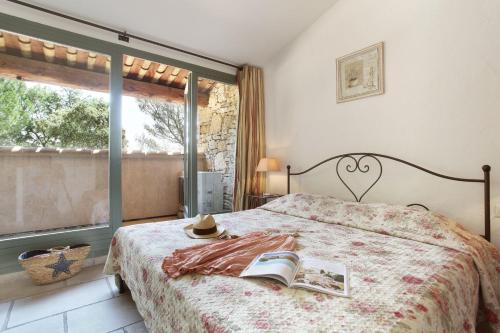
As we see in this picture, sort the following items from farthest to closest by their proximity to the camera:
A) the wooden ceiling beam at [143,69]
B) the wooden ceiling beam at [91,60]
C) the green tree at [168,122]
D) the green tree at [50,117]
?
the green tree at [168,122], the wooden ceiling beam at [143,69], the wooden ceiling beam at [91,60], the green tree at [50,117]

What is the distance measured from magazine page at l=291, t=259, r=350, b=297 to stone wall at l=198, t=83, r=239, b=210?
2.46 m

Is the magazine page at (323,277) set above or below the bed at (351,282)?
above

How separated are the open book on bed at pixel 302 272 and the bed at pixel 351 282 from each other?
0.10 ft

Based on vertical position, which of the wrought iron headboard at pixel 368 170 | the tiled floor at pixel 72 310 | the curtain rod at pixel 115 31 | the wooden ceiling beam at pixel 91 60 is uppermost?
the curtain rod at pixel 115 31

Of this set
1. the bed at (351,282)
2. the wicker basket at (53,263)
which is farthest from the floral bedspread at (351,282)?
the wicker basket at (53,263)

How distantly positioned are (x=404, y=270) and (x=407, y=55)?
75.1 inches

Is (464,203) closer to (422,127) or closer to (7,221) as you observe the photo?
(422,127)

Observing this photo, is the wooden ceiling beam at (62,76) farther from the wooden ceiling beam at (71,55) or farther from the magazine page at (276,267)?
Result: the magazine page at (276,267)

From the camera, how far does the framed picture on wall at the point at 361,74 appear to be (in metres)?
2.44

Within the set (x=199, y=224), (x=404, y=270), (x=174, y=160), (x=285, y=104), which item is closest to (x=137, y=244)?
(x=199, y=224)

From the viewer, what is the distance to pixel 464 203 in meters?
1.95

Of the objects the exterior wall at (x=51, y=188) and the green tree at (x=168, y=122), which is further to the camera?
the green tree at (x=168, y=122)

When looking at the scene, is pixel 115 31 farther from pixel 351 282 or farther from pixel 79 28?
pixel 351 282

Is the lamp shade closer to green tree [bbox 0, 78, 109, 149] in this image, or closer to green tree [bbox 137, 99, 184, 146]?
green tree [bbox 137, 99, 184, 146]
